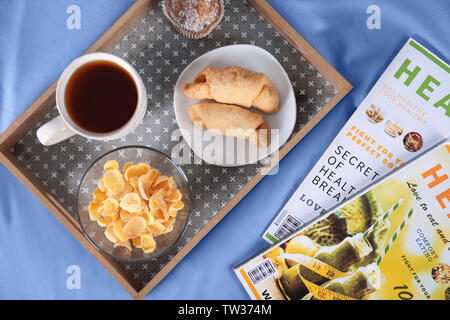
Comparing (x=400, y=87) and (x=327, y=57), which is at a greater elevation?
(x=327, y=57)

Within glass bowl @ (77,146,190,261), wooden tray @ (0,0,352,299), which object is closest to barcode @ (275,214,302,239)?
wooden tray @ (0,0,352,299)

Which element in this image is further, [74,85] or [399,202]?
[399,202]

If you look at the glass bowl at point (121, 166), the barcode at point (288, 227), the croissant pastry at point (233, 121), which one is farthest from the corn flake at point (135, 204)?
the barcode at point (288, 227)

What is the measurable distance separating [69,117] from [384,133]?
0.70 m

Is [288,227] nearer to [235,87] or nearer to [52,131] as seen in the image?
[235,87]

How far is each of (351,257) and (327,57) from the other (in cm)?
48

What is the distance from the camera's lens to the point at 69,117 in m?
0.75

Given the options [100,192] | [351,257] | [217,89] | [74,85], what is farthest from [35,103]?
[351,257]

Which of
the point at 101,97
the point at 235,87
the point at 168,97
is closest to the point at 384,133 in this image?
the point at 235,87

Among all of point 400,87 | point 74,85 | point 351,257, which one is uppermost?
point 74,85

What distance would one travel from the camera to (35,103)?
2.80 ft

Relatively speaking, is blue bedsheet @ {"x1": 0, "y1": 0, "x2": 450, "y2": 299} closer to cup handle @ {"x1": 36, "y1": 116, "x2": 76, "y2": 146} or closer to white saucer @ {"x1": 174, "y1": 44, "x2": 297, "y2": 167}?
white saucer @ {"x1": 174, "y1": 44, "x2": 297, "y2": 167}

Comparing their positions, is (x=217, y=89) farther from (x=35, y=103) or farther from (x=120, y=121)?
(x=35, y=103)

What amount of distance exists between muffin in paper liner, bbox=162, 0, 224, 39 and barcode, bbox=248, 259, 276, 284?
557mm
